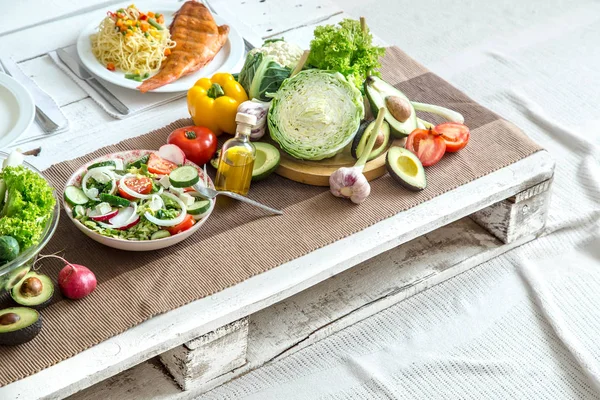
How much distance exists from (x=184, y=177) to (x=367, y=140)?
0.50 m

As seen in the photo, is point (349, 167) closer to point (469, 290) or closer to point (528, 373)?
point (469, 290)

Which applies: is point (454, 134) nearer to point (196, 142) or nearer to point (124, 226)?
point (196, 142)

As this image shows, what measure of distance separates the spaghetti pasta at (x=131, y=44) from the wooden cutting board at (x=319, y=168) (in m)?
0.67

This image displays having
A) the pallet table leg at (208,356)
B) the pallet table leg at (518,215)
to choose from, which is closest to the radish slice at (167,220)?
the pallet table leg at (208,356)

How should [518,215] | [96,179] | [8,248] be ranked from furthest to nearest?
[518,215] < [96,179] < [8,248]

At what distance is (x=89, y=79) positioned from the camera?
2.71 m

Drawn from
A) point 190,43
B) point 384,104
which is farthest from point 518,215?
point 190,43

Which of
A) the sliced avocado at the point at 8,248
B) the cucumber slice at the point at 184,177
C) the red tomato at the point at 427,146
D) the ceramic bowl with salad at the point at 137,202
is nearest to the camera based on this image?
the sliced avocado at the point at 8,248

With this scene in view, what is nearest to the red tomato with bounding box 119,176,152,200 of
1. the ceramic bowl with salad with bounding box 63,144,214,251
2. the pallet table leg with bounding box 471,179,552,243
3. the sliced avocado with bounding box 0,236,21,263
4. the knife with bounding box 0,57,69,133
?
the ceramic bowl with salad with bounding box 63,144,214,251

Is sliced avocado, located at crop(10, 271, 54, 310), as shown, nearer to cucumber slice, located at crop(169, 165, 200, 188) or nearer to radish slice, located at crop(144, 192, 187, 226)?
radish slice, located at crop(144, 192, 187, 226)

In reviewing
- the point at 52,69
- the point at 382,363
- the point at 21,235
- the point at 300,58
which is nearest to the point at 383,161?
the point at 300,58

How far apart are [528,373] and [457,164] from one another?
570 mm

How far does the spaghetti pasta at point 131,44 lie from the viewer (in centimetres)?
268

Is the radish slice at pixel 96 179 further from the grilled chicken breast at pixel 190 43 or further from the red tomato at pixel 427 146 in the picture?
the red tomato at pixel 427 146
